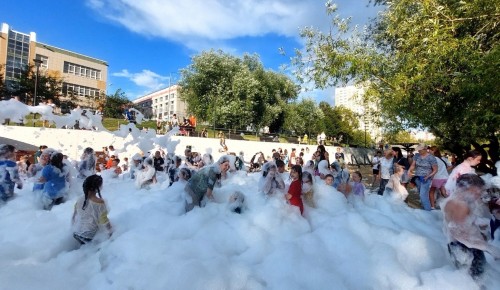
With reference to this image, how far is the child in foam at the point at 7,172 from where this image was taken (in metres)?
6.25

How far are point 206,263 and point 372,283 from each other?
2.08 m

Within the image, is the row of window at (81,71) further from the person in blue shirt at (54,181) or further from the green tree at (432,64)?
the person in blue shirt at (54,181)

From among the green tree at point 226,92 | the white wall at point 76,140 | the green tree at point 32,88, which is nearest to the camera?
the white wall at point 76,140

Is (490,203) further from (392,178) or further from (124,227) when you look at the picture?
(124,227)

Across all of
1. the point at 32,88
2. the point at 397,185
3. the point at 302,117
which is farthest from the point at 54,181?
the point at 302,117

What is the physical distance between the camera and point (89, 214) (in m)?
4.60

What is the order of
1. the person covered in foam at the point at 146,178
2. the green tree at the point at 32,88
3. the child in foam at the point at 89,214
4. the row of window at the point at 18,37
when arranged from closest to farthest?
the child in foam at the point at 89,214, the person covered in foam at the point at 146,178, the green tree at the point at 32,88, the row of window at the point at 18,37

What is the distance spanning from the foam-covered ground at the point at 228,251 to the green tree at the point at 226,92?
2275cm

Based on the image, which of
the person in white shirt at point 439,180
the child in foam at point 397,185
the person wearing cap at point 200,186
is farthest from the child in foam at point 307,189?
the person in white shirt at point 439,180

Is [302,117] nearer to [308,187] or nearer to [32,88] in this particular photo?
[32,88]

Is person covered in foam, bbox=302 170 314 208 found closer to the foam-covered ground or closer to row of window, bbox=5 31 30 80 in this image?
the foam-covered ground

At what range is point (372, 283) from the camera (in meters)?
4.37

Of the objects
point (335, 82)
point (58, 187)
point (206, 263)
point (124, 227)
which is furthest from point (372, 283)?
point (335, 82)

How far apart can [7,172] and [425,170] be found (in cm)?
813
